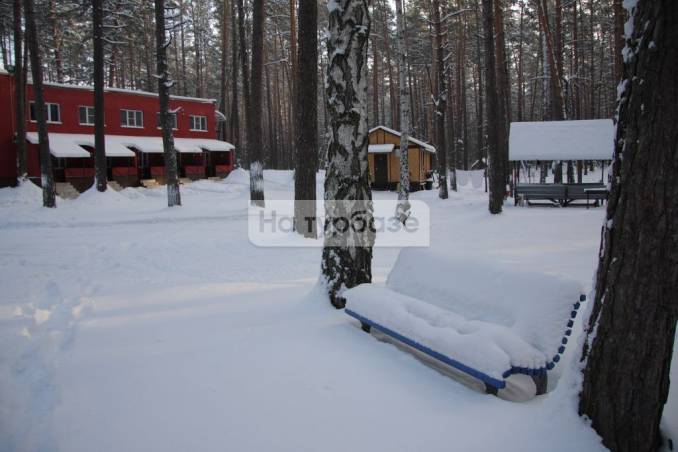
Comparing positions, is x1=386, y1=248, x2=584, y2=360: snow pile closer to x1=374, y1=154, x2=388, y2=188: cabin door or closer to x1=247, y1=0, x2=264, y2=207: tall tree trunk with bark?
x1=247, y1=0, x2=264, y2=207: tall tree trunk with bark

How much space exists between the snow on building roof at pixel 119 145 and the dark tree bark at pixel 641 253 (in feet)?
89.8

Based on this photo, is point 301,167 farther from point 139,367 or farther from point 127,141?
point 127,141

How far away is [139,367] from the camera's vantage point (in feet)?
13.0

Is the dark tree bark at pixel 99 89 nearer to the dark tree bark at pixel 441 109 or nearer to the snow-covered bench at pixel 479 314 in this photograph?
the dark tree bark at pixel 441 109

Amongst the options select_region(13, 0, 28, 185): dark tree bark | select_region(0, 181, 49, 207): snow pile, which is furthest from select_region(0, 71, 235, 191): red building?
select_region(0, 181, 49, 207): snow pile

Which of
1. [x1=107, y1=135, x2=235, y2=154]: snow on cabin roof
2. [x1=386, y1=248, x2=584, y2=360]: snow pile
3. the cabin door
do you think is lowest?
[x1=386, y1=248, x2=584, y2=360]: snow pile

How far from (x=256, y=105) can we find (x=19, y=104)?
14346mm

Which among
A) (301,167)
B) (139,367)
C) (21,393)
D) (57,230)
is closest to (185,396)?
(139,367)

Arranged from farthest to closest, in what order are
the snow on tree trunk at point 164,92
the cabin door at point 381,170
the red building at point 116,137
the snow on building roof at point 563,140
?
the cabin door at point 381,170 < the red building at point 116,137 < the snow on building roof at point 563,140 < the snow on tree trunk at point 164,92

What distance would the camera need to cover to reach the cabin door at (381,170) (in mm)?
30372

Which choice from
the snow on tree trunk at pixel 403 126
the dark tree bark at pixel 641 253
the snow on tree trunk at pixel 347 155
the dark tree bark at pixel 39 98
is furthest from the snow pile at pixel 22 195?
the dark tree bark at pixel 641 253

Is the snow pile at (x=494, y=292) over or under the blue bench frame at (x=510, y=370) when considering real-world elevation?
over

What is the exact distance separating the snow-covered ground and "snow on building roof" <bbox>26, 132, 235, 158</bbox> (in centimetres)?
1907

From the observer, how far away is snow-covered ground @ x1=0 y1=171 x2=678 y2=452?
288 centimetres
